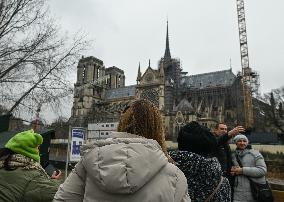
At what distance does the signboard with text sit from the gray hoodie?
715 cm

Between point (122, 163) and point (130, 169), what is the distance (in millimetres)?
57

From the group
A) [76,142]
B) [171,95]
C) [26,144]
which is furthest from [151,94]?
[26,144]

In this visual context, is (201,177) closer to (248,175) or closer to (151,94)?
(248,175)

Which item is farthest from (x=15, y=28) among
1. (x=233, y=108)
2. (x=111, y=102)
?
(x=111, y=102)

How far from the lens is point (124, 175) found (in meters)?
1.87

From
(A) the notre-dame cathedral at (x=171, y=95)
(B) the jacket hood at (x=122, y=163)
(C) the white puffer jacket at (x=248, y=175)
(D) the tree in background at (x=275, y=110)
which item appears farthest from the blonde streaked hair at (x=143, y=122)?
(A) the notre-dame cathedral at (x=171, y=95)

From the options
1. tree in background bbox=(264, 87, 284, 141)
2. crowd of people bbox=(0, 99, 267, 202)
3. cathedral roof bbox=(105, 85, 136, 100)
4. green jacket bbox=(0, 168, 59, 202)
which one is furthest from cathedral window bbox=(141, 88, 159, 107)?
green jacket bbox=(0, 168, 59, 202)

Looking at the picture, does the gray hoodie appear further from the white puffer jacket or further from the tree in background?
the tree in background

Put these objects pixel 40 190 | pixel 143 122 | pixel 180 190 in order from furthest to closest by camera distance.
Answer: pixel 40 190, pixel 143 122, pixel 180 190

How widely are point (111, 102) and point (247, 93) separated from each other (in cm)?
3596

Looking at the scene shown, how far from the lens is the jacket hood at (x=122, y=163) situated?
1876 mm

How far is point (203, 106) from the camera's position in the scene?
71.3 m

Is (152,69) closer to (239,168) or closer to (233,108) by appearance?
(233,108)

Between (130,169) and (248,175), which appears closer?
(130,169)
